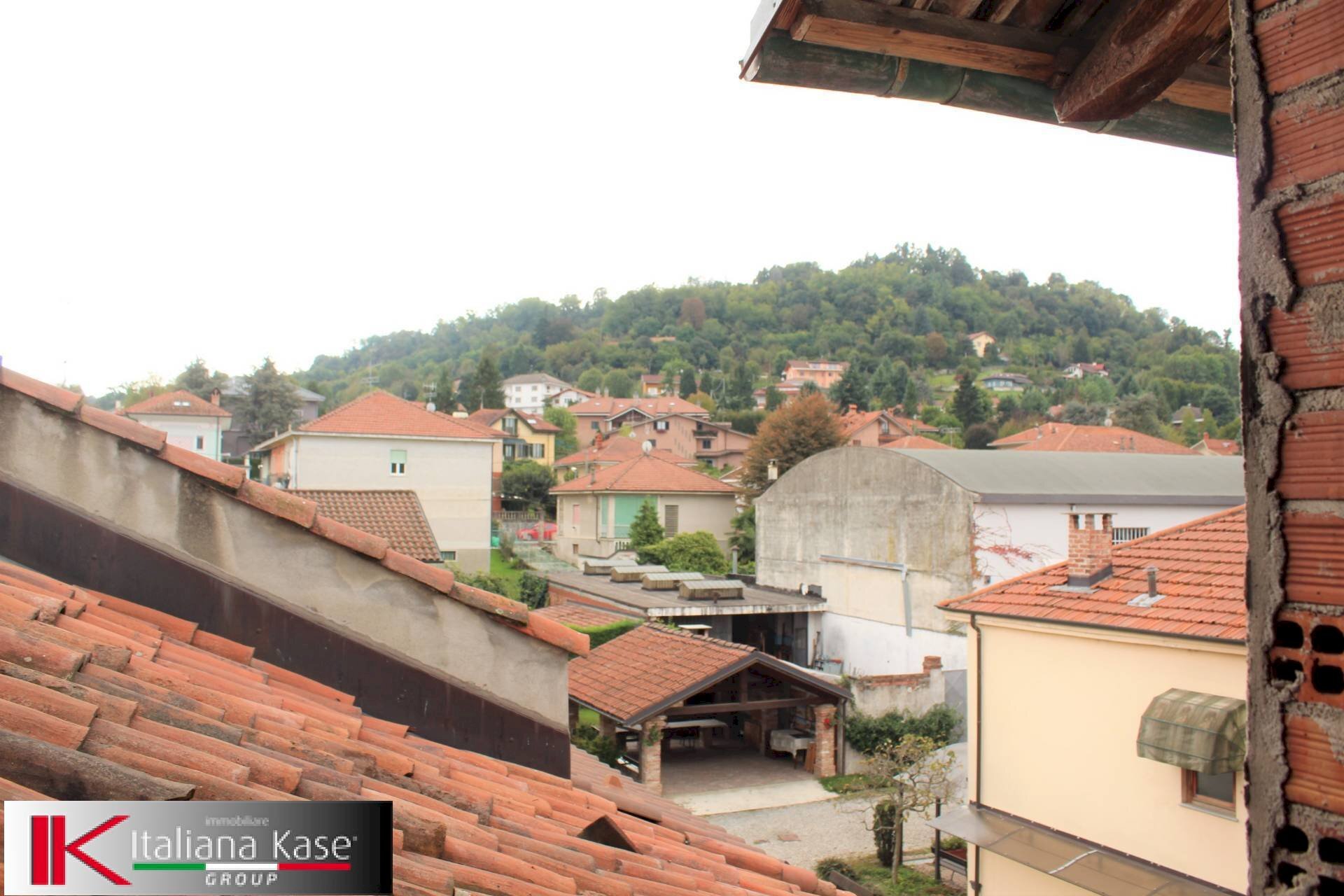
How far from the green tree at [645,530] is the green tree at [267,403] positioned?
36.6 meters

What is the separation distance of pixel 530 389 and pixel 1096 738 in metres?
109

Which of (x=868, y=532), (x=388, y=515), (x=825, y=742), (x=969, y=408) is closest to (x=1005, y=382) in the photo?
(x=969, y=408)

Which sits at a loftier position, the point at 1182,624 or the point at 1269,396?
the point at 1269,396

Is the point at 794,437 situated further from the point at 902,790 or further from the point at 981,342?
the point at 981,342

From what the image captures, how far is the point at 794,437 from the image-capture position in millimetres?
49000

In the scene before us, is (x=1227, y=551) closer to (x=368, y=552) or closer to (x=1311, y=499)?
(x=368, y=552)

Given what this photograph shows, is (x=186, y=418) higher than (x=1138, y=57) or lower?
higher

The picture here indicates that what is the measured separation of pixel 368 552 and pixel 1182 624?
8981 mm

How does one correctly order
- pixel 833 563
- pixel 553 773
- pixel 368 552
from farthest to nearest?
1. pixel 833 563
2. pixel 553 773
3. pixel 368 552

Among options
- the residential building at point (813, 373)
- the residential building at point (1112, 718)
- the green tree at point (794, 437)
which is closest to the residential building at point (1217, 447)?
the green tree at point (794, 437)

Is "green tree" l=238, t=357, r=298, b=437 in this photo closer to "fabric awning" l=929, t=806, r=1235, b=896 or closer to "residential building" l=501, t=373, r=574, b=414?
"residential building" l=501, t=373, r=574, b=414

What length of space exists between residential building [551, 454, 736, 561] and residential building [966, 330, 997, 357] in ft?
319

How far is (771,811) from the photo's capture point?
1769 cm

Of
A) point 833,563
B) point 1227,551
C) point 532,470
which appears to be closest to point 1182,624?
point 1227,551
